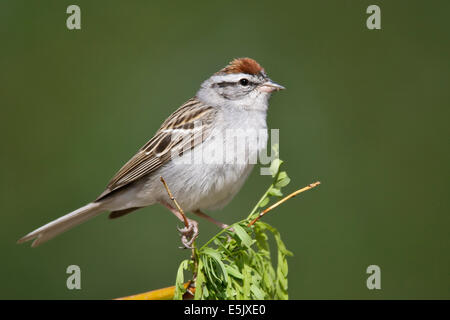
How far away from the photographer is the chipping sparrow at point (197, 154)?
2785mm

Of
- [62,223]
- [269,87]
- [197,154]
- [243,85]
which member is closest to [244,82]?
[243,85]

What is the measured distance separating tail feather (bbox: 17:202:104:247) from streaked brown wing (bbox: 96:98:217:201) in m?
0.11

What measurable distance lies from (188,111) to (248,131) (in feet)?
1.32

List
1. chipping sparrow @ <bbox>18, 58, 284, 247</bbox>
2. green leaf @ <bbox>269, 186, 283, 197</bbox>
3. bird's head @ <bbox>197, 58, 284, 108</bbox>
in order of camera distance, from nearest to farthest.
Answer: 1. green leaf @ <bbox>269, 186, 283, 197</bbox>
2. chipping sparrow @ <bbox>18, 58, 284, 247</bbox>
3. bird's head @ <bbox>197, 58, 284, 108</bbox>

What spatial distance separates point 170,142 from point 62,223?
2.44 ft

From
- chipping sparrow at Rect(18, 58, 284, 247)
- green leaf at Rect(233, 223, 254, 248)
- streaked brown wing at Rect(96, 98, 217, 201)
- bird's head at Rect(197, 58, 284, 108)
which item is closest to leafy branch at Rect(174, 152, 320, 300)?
green leaf at Rect(233, 223, 254, 248)

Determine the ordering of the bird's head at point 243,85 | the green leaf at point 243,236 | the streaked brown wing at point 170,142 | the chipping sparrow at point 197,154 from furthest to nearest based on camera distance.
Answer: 1. the bird's head at point 243,85
2. the streaked brown wing at point 170,142
3. the chipping sparrow at point 197,154
4. the green leaf at point 243,236

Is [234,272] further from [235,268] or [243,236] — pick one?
[243,236]

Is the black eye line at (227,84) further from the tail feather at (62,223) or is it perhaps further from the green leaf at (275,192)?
the green leaf at (275,192)

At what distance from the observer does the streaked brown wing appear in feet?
9.55

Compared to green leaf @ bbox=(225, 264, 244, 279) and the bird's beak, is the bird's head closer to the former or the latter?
the bird's beak

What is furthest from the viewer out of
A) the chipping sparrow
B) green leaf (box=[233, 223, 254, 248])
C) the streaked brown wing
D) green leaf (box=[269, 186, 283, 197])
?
the streaked brown wing

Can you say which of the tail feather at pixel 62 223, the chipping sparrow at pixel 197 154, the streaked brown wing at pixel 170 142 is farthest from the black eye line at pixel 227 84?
the tail feather at pixel 62 223

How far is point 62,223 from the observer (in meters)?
2.96
